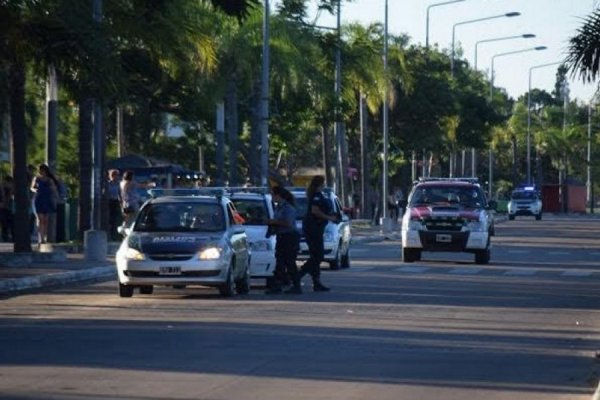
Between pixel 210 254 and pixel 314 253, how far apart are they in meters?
2.63

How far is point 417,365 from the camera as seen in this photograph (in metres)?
16.0

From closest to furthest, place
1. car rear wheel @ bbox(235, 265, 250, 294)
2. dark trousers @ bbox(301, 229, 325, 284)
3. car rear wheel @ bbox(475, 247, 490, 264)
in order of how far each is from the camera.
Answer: car rear wheel @ bbox(235, 265, 250, 294) < dark trousers @ bbox(301, 229, 325, 284) < car rear wheel @ bbox(475, 247, 490, 264)

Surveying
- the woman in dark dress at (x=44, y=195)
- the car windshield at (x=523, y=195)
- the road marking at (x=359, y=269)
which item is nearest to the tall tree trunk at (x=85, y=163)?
the woman in dark dress at (x=44, y=195)

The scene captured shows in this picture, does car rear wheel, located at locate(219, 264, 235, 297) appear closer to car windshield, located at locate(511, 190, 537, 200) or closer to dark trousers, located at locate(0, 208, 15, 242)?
dark trousers, located at locate(0, 208, 15, 242)

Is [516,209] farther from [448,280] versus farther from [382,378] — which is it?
[382,378]

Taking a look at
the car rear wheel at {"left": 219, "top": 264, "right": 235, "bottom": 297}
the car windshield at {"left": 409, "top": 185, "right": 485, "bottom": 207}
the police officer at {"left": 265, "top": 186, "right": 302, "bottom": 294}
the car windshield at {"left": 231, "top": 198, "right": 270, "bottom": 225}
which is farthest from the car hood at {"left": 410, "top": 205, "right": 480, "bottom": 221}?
the car rear wheel at {"left": 219, "top": 264, "right": 235, "bottom": 297}

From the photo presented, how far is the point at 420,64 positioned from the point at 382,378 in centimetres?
6564

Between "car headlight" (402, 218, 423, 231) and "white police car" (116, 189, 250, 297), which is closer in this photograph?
"white police car" (116, 189, 250, 297)

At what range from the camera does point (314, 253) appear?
1045 inches

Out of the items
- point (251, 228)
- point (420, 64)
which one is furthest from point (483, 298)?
point (420, 64)

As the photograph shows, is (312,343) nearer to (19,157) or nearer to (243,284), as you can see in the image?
(243,284)

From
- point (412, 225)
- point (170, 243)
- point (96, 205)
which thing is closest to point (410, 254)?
point (412, 225)

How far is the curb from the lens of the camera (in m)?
26.7

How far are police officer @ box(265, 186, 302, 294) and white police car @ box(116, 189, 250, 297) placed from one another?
0.74 m
